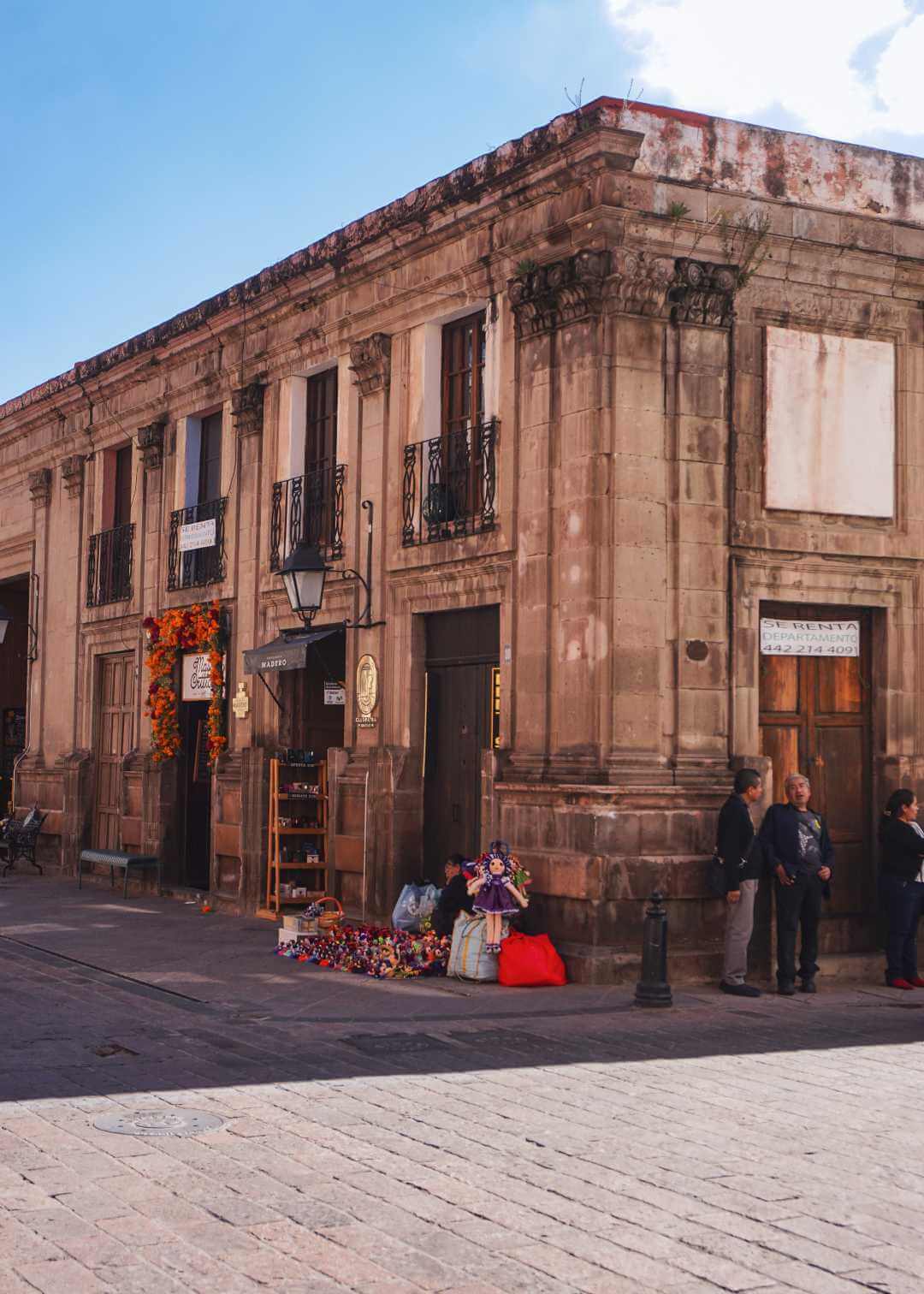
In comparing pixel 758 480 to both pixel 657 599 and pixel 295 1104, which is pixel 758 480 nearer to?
pixel 657 599

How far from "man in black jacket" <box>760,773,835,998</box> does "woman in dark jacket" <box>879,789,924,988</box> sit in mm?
626

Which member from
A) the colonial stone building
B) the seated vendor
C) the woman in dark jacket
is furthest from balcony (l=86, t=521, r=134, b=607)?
the woman in dark jacket

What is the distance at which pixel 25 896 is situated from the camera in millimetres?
19984

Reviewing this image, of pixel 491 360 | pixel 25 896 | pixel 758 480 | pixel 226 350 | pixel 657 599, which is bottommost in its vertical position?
pixel 25 896

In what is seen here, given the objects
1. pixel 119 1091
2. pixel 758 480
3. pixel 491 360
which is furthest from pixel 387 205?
pixel 119 1091

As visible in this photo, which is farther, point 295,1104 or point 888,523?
point 888,523

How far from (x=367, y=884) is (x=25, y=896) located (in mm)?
6355

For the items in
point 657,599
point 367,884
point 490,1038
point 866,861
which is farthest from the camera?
point 367,884

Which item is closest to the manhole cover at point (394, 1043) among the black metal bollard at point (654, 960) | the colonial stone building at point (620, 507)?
the black metal bollard at point (654, 960)

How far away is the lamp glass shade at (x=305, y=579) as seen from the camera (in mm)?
15562

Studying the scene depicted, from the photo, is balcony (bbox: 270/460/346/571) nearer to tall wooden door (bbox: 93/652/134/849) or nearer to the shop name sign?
the shop name sign

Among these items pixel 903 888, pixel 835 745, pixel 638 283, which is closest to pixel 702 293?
pixel 638 283

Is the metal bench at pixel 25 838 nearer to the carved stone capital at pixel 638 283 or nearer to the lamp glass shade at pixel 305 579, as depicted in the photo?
the lamp glass shade at pixel 305 579

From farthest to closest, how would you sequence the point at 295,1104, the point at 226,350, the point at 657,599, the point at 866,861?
the point at 226,350, the point at 866,861, the point at 657,599, the point at 295,1104
